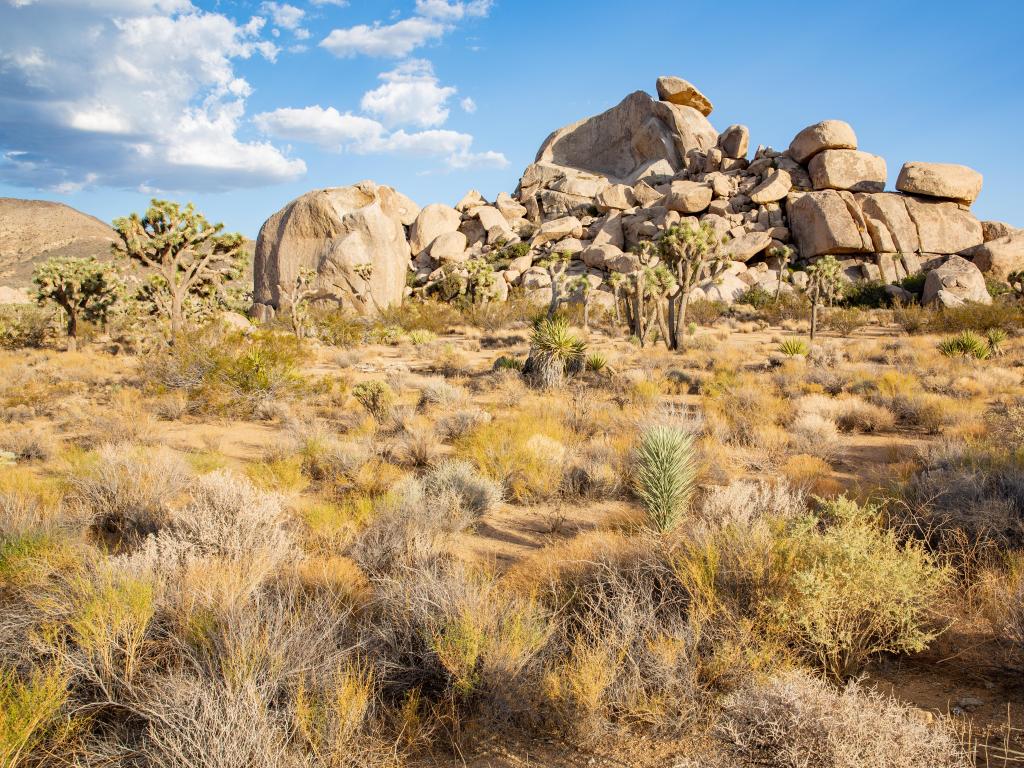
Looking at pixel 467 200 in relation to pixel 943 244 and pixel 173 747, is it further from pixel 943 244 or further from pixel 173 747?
pixel 173 747

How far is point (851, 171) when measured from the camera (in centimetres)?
4681

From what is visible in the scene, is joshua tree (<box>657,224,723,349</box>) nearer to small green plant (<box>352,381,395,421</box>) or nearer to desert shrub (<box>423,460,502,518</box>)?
small green plant (<box>352,381,395,421</box>)

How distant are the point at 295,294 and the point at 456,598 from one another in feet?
87.2

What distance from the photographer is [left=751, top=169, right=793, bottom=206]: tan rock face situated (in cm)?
4828

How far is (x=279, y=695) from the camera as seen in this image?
2.81m

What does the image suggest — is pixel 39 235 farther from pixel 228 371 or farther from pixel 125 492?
pixel 125 492

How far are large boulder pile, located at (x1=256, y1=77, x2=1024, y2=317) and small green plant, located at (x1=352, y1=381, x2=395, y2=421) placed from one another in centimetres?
2493

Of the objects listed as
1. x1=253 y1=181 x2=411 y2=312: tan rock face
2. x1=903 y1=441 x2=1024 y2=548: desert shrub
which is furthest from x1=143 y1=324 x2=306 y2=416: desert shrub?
x1=253 y1=181 x2=411 y2=312: tan rock face

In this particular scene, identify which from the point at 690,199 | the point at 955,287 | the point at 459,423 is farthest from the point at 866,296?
the point at 459,423

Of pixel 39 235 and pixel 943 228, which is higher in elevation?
pixel 39 235

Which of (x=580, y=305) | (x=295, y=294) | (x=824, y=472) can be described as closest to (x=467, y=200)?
(x=580, y=305)

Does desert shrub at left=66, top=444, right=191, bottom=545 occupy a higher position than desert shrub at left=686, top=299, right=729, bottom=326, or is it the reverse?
desert shrub at left=686, top=299, right=729, bottom=326

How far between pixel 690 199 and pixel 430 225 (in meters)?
23.4

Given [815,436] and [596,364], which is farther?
[596,364]
